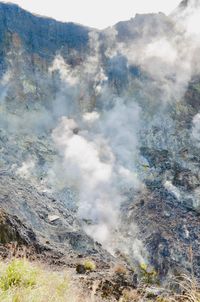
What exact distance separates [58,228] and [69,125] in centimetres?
2417

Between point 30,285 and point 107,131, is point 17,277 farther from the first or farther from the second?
point 107,131

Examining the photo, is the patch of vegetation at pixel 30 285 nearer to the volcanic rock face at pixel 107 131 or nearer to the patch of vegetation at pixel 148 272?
the volcanic rock face at pixel 107 131

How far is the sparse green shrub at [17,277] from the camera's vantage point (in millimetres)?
6367

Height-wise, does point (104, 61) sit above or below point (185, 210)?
above

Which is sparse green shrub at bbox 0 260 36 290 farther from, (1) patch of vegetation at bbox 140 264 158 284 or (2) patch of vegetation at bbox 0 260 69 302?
(1) patch of vegetation at bbox 140 264 158 284

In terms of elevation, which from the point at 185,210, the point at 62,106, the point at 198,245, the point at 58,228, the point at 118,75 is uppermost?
the point at 118,75

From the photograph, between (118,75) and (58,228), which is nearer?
(58,228)

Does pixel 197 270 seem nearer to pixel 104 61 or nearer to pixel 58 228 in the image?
pixel 58 228

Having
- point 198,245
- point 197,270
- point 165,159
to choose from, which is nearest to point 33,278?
point 197,270

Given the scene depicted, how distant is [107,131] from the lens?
59.1 m

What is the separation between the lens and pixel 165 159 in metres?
57.4

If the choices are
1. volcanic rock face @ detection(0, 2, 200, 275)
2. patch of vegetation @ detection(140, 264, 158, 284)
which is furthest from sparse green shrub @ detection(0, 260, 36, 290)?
patch of vegetation @ detection(140, 264, 158, 284)

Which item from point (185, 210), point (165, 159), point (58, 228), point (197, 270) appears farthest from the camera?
point (165, 159)

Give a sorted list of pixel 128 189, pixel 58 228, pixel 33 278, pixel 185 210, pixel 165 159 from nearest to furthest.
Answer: pixel 33 278, pixel 58 228, pixel 185 210, pixel 128 189, pixel 165 159
